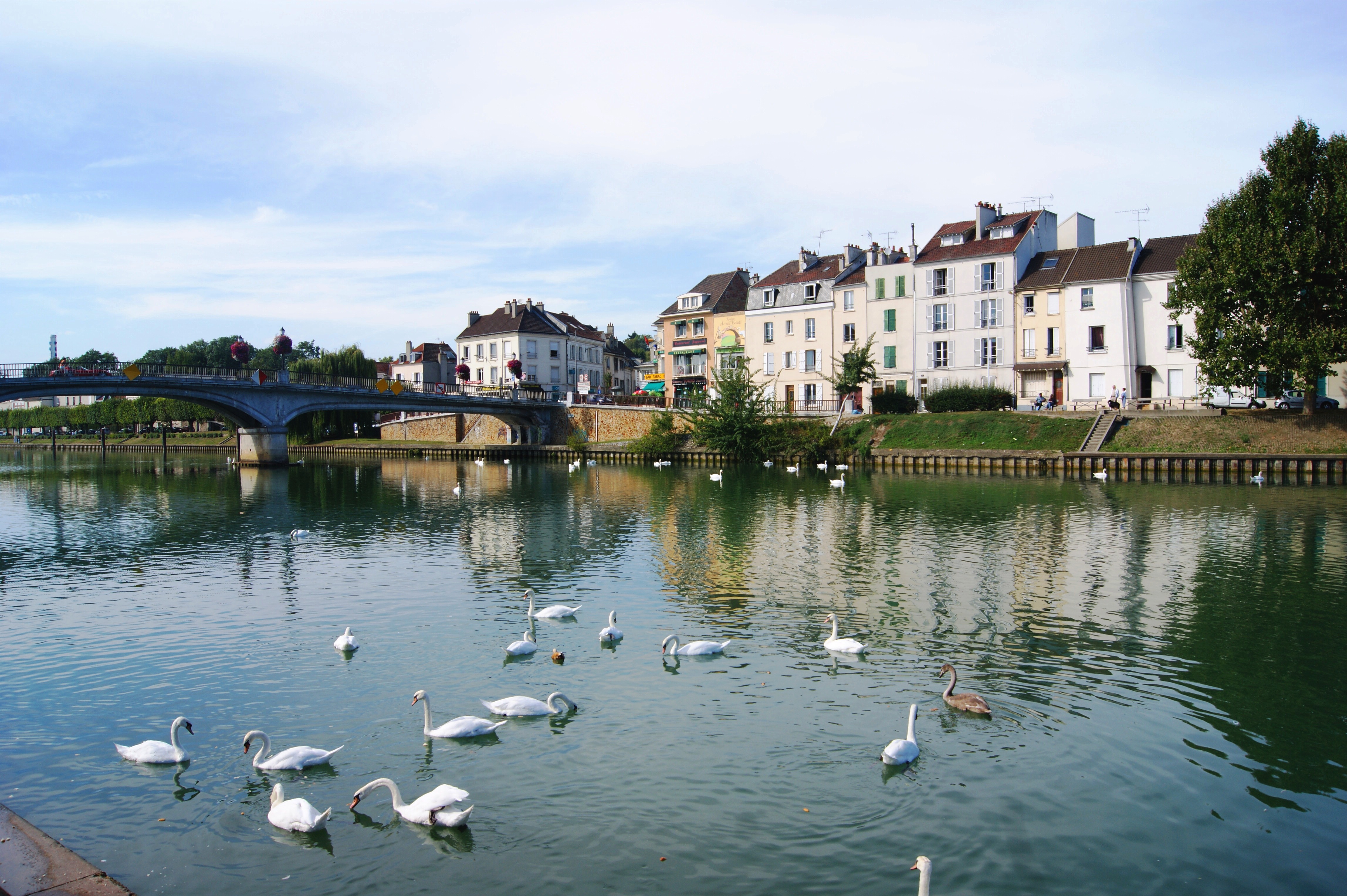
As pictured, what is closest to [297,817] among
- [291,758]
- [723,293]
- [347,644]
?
[291,758]

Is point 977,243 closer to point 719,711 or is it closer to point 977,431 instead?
point 977,431

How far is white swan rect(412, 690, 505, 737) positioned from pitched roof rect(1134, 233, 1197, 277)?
66.5 metres

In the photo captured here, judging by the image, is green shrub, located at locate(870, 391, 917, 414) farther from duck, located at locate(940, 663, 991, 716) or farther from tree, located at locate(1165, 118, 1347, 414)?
duck, located at locate(940, 663, 991, 716)

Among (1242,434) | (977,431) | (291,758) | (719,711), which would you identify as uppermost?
(977,431)

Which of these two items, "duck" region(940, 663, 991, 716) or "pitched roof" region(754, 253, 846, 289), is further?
"pitched roof" region(754, 253, 846, 289)

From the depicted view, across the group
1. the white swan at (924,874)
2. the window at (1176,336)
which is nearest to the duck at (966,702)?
the white swan at (924,874)

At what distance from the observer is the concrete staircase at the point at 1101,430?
2211 inches

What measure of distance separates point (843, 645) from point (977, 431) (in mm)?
49675

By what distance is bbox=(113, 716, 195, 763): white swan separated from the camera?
11758 millimetres

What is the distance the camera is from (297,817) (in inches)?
391

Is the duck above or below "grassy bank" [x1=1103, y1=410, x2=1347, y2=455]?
below

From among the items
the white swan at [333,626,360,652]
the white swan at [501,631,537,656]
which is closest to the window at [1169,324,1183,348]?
the white swan at [501,631,537,656]

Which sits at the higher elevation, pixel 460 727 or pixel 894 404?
pixel 894 404

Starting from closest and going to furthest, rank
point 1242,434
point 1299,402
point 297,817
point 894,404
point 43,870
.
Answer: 1. point 43,870
2. point 297,817
3. point 1242,434
4. point 1299,402
5. point 894,404
